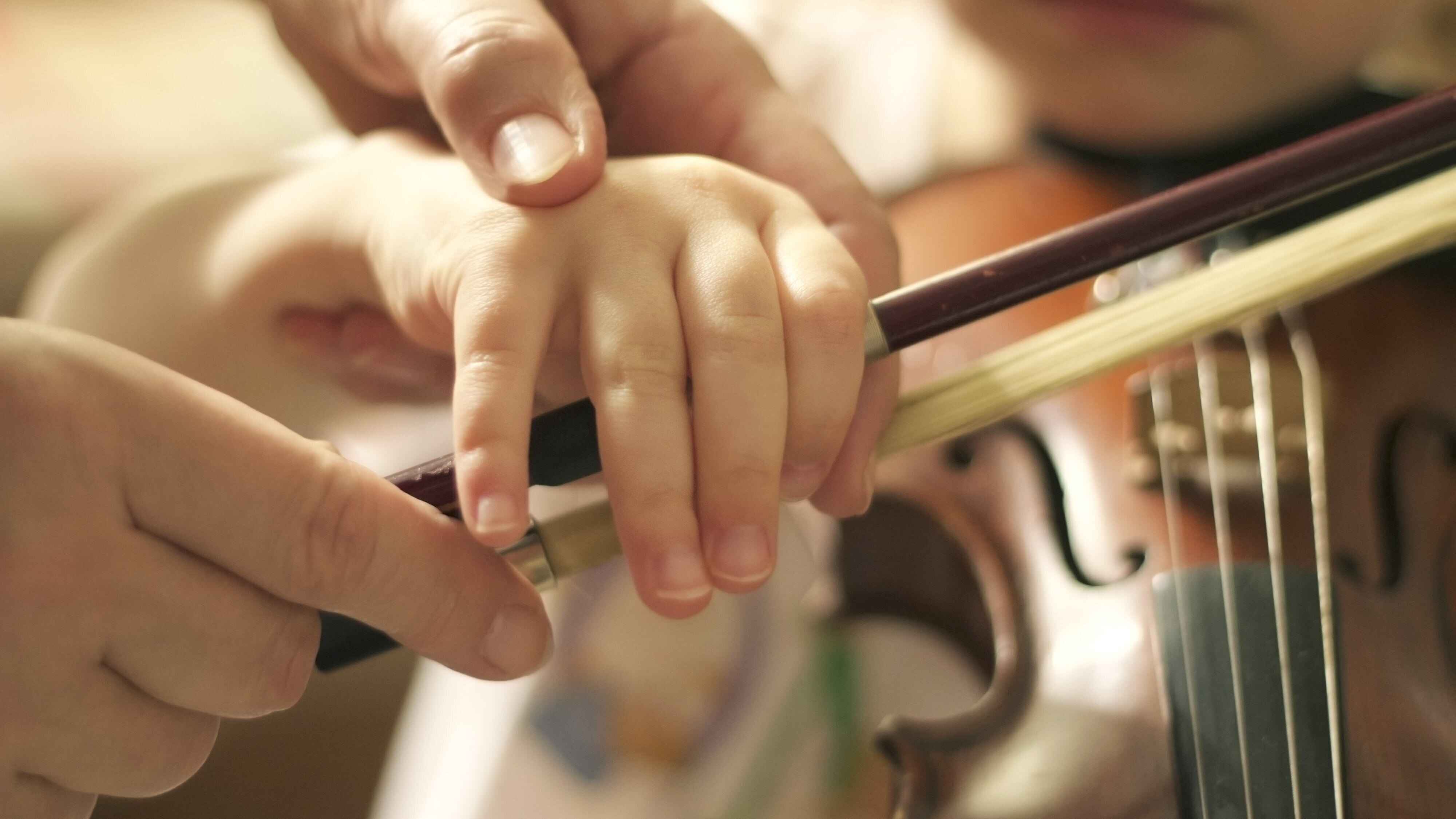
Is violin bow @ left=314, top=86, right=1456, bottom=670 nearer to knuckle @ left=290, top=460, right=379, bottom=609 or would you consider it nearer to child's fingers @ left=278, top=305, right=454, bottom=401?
knuckle @ left=290, top=460, right=379, bottom=609

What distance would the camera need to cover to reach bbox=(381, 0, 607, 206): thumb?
269 mm

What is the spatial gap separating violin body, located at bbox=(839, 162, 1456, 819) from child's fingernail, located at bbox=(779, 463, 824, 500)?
0.37ft

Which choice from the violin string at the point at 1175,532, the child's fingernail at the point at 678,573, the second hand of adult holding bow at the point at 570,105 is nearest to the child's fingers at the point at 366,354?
the second hand of adult holding bow at the point at 570,105

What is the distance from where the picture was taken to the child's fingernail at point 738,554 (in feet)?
0.78

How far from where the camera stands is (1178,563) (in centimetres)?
37

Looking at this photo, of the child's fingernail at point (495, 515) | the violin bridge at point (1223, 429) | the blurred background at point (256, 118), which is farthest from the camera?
the blurred background at point (256, 118)

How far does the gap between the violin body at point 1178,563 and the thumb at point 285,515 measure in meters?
0.17

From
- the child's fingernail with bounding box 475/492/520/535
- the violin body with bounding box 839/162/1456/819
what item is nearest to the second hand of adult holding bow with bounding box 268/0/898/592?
the child's fingernail with bounding box 475/492/520/535

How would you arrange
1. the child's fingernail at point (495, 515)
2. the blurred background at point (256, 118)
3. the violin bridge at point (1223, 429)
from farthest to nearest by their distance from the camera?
the blurred background at point (256, 118), the violin bridge at point (1223, 429), the child's fingernail at point (495, 515)

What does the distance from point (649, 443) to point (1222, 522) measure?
27cm

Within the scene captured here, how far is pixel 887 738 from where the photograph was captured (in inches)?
12.9

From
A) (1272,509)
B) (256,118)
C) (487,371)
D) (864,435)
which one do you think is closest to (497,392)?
(487,371)

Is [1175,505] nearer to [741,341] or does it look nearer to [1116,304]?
[1116,304]

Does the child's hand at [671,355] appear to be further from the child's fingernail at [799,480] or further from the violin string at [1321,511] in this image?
the violin string at [1321,511]
